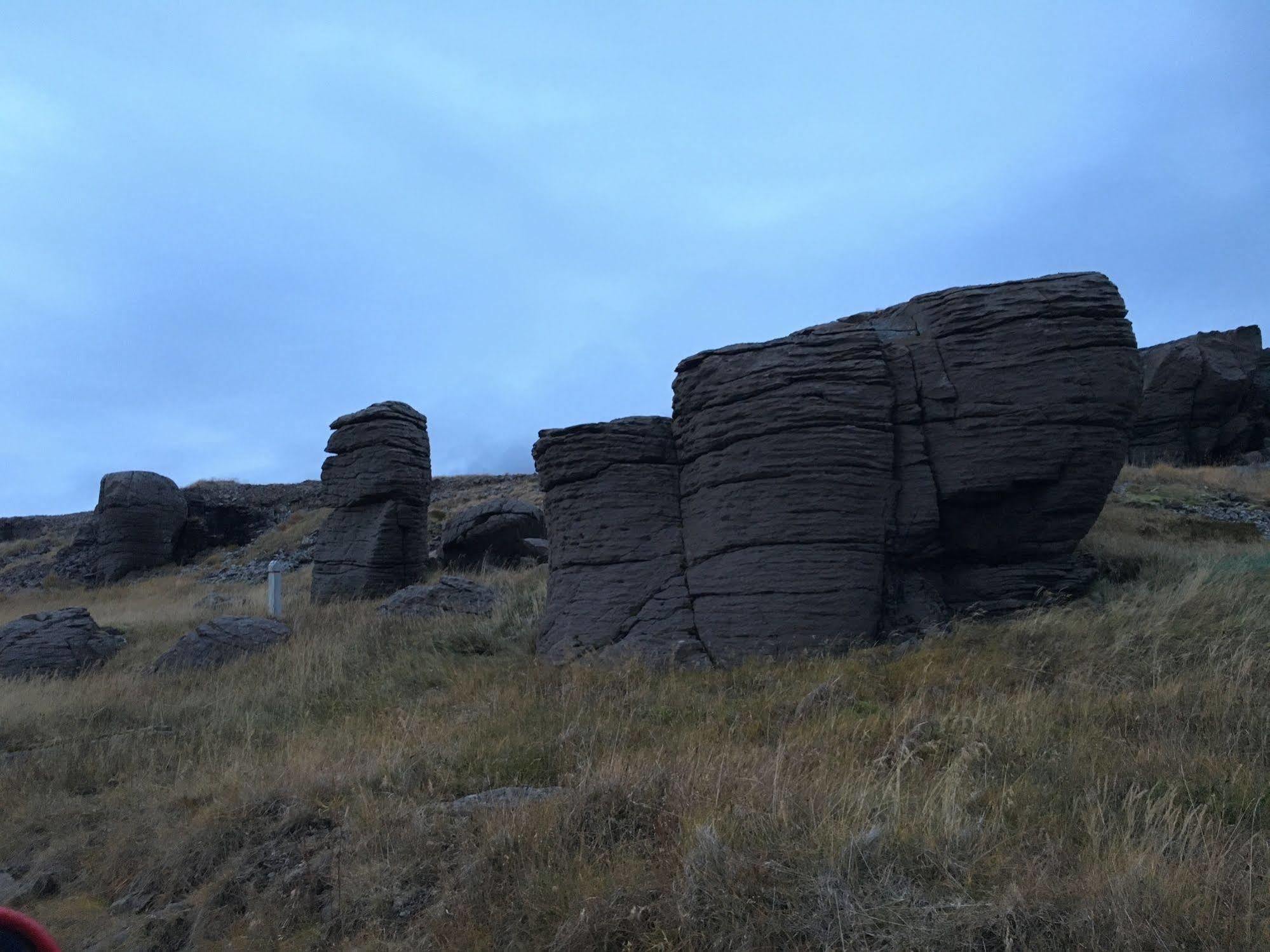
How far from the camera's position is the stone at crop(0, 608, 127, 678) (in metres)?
17.2

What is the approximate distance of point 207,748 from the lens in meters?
10.1

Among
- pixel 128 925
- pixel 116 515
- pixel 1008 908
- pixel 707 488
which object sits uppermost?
pixel 116 515

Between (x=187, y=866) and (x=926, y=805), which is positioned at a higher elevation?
(x=926, y=805)

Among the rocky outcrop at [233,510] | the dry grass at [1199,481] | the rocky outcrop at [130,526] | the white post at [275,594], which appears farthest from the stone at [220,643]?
the rocky outcrop at [233,510]

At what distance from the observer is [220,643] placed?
655 inches

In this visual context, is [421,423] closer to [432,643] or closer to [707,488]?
[432,643]

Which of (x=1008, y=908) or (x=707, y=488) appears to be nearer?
(x=1008, y=908)

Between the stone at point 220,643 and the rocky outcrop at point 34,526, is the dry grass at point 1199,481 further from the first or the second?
the rocky outcrop at point 34,526

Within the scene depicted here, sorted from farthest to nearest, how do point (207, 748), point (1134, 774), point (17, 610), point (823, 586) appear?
point (17, 610), point (823, 586), point (207, 748), point (1134, 774)

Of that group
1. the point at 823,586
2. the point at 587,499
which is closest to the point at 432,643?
the point at 587,499

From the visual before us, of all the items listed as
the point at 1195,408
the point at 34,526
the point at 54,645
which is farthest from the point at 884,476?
the point at 34,526

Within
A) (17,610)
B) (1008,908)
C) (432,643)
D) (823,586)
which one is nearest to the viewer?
(1008,908)

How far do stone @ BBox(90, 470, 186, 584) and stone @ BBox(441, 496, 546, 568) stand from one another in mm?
19147

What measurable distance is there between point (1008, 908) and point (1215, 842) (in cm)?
139
